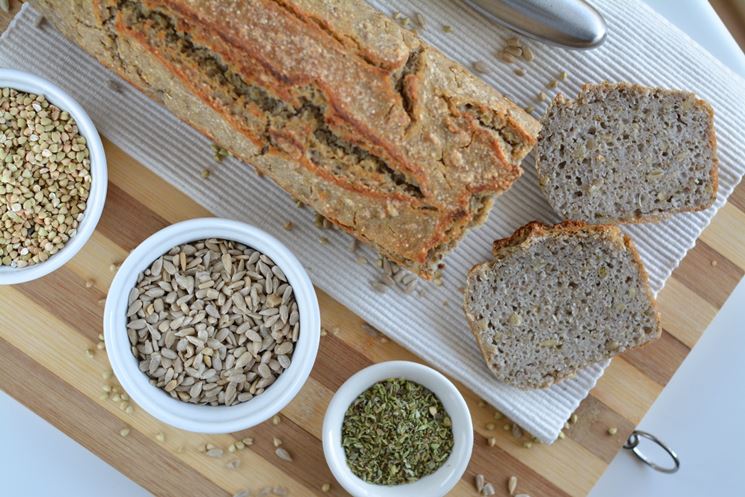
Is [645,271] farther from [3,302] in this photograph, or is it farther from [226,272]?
[3,302]

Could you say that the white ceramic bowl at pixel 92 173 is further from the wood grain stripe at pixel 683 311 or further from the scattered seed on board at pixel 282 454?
the wood grain stripe at pixel 683 311

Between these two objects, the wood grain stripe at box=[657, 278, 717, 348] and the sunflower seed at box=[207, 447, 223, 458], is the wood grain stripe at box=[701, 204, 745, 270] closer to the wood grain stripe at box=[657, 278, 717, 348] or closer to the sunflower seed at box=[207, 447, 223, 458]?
the wood grain stripe at box=[657, 278, 717, 348]

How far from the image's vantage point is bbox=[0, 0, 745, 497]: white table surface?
Answer: 2.38m

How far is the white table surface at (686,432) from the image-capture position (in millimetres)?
2381

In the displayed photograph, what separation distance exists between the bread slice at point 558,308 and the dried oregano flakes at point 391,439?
30cm

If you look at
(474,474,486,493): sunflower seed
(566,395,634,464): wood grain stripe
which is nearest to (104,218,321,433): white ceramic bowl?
(474,474,486,493): sunflower seed

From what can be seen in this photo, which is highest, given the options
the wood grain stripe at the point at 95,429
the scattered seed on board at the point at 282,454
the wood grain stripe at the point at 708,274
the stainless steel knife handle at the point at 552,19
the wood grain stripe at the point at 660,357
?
the stainless steel knife handle at the point at 552,19

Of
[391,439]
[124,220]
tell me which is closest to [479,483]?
[391,439]

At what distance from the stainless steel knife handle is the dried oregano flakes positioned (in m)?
1.15

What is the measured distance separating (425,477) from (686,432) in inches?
41.7

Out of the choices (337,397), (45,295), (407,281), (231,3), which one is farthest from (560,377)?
(45,295)

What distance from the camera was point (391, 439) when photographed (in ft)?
7.07

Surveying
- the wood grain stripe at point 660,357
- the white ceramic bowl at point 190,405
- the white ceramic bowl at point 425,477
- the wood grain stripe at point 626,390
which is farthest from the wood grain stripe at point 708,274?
the white ceramic bowl at point 190,405

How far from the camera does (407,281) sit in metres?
2.24
